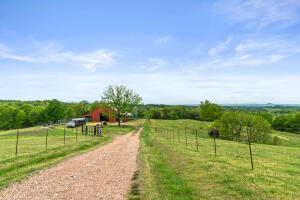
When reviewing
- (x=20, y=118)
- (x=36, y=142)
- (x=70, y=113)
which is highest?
(x=70, y=113)

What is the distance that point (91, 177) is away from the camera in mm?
7762

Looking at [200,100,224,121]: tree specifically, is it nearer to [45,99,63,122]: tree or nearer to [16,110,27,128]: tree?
[45,99,63,122]: tree

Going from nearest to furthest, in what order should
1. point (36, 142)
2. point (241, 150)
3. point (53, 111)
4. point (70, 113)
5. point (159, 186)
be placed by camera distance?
1. point (159, 186)
2. point (241, 150)
3. point (36, 142)
4. point (53, 111)
5. point (70, 113)

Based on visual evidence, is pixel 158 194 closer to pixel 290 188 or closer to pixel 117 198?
pixel 117 198

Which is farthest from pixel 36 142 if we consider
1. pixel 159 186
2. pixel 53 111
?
pixel 53 111

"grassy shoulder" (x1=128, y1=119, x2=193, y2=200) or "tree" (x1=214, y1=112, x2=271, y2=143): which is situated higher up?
"grassy shoulder" (x1=128, y1=119, x2=193, y2=200)

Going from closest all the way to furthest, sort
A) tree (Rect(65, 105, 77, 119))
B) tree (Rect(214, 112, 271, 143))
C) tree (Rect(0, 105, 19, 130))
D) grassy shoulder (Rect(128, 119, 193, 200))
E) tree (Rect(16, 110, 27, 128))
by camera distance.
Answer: grassy shoulder (Rect(128, 119, 193, 200)), tree (Rect(214, 112, 271, 143)), tree (Rect(0, 105, 19, 130)), tree (Rect(16, 110, 27, 128)), tree (Rect(65, 105, 77, 119))

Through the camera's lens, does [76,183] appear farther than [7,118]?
No

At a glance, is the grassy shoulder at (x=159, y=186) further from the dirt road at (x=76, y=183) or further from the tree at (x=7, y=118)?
the tree at (x=7, y=118)

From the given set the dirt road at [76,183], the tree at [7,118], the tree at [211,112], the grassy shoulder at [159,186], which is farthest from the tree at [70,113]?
the grassy shoulder at [159,186]

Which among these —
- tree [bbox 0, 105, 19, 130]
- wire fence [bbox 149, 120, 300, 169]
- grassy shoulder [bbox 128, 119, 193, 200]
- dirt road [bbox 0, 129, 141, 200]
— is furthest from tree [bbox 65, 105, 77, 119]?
grassy shoulder [bbox 128, 119, 193, 200]

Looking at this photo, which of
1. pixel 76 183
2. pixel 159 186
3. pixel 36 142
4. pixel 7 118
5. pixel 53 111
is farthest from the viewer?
pixel 7 118

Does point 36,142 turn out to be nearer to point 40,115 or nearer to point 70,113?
point 40,115

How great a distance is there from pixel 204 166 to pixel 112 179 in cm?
490
